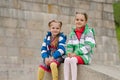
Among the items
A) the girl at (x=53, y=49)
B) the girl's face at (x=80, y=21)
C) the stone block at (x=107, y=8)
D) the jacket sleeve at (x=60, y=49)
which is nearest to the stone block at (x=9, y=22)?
the girl at (x=53, y=49)

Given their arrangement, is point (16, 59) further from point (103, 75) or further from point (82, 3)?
point (103, 75)

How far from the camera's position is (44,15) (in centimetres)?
924

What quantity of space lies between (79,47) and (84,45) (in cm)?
8

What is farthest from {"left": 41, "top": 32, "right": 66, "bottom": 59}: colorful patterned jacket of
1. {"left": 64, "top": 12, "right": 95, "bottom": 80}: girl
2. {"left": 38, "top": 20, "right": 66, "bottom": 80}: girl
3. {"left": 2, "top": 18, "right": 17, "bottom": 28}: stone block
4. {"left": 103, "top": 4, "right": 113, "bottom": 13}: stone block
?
{"left": 103, "top": 4, "right": 113, "bottom": 13}: stone block

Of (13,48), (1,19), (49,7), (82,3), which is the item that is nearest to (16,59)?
(13,48)

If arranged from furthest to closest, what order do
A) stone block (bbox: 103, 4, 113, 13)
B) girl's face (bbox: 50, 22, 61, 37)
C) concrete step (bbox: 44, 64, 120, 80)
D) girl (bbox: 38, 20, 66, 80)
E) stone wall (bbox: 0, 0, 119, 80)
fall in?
stone block (bbox: 103, 4, 113, 13) → stone wall (bbox: 0, 0, 119, 80) → girl's face (bbox: 50, 22, 61, 37) → girl (bbox: 38, 20, 66, 80) → concrete step (bbox: 44, 64, 120, 80)

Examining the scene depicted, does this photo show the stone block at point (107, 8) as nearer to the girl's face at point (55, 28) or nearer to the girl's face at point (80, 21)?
the girl's face at point (55, 28)

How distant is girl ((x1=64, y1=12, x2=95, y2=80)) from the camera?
5.17 metres

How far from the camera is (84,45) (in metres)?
5.35

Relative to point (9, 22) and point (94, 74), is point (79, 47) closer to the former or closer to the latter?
point (94, 74)

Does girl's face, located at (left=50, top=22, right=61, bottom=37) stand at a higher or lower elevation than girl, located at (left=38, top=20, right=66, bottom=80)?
higher

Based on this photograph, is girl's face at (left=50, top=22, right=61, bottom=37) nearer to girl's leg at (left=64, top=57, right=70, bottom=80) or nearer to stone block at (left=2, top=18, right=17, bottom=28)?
girl's leg at (left=64, top=57, right=70, bottom=80)

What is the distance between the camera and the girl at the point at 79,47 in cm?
517

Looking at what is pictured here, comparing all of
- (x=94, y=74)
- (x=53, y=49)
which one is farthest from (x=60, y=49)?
(x=94, y=74)
